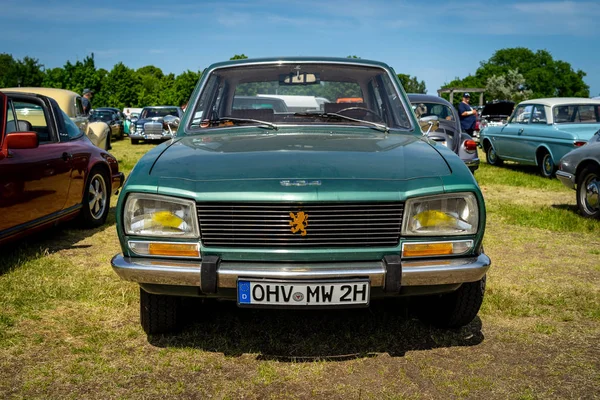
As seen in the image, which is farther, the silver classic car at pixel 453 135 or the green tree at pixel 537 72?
the green tree at pixel 537 72

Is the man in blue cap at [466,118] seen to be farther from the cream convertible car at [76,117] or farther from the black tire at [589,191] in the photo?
the cream convertible car at [76,117]

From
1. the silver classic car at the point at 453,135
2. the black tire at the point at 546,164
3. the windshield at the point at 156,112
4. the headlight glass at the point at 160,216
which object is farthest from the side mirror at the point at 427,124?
the windshield at the point at 156,112

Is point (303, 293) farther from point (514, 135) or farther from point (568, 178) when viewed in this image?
point (514, 135)

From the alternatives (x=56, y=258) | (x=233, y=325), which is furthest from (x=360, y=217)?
(x=56, y=258)

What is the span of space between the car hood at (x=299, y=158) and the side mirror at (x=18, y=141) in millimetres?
1668

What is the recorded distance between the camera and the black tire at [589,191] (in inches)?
303

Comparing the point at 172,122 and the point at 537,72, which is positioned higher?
the point at 537,72

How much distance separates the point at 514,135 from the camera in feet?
45.4

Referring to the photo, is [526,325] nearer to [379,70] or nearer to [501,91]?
[379,70]

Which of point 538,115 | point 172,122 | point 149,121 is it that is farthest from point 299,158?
point 149,121

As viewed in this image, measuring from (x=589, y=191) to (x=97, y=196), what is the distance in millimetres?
5903

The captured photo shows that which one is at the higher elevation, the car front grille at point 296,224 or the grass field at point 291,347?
the car front grille at point 296,224

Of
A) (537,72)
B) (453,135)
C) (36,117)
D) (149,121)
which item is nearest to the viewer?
(36,117)

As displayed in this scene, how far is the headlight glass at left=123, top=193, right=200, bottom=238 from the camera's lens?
3.04m
